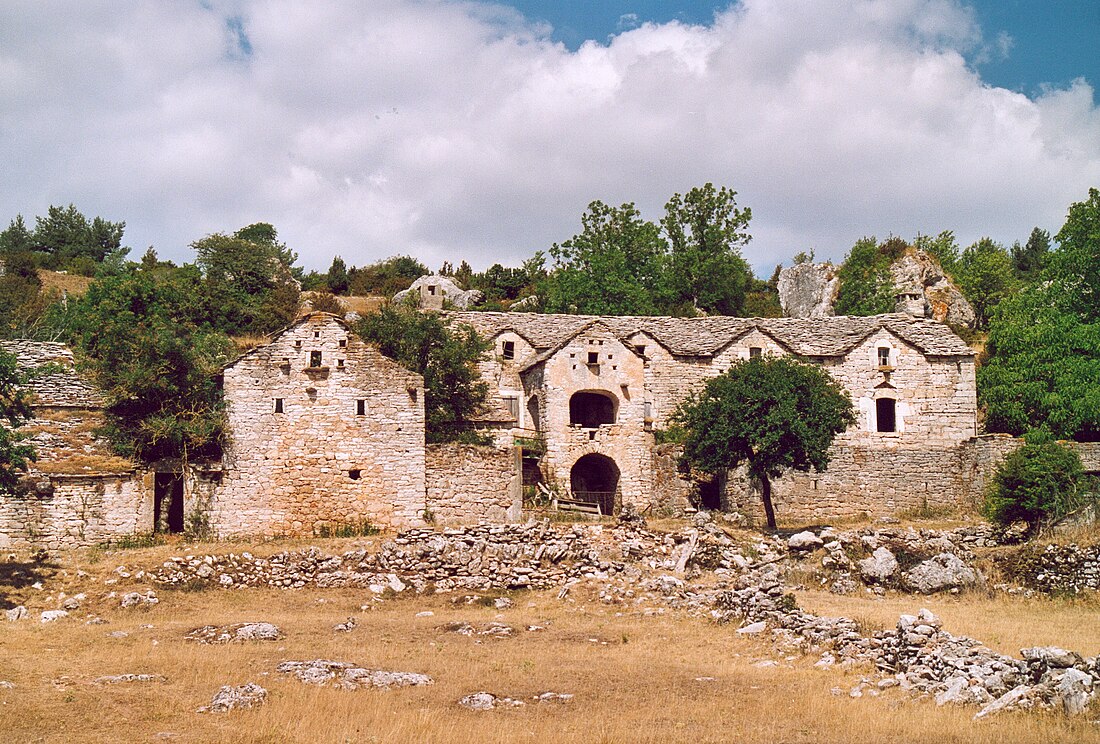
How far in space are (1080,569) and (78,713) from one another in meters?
22.3

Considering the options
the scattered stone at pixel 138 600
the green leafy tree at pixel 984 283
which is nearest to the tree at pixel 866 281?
the green leafy tree at pixel 984 283

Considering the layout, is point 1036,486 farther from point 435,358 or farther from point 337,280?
point 337,280

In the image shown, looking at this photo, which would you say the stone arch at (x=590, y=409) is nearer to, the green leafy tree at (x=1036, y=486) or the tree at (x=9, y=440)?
the green leafy tree at (x=1036, y=486)

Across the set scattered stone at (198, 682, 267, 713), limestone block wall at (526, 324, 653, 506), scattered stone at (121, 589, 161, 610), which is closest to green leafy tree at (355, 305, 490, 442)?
limestone block wall at (526, 324, 653, 506)

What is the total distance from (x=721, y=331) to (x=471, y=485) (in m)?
18.7

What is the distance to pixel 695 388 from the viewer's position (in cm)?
4325

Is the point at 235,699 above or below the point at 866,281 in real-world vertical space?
below

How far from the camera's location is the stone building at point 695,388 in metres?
38.5

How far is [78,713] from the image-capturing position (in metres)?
14.8

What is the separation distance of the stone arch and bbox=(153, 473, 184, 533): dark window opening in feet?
58.7

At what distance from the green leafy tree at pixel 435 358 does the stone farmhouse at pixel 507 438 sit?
1.97 m

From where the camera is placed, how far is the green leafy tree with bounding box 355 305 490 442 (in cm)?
3612

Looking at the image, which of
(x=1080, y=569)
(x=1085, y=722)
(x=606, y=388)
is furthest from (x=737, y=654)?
(x=606, y=388)

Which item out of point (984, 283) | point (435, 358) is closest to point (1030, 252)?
point (984, 283)
